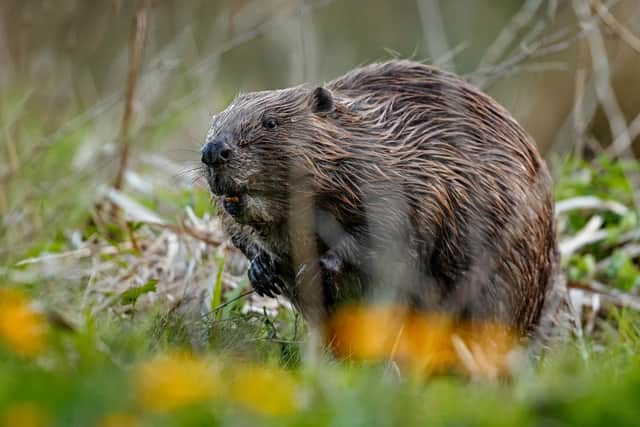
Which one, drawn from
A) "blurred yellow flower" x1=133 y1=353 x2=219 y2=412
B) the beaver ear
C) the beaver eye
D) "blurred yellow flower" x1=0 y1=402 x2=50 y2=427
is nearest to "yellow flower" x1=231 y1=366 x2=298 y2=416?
"blurred yellow flower" x1=133 y1=353 x2=219 y2=412

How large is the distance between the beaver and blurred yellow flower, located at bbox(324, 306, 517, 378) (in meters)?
0.04

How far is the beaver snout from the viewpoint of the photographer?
345 cm

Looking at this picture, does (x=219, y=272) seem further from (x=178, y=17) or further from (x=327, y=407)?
(x=178, y=17)

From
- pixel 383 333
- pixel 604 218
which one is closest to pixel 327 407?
pixel 383 333

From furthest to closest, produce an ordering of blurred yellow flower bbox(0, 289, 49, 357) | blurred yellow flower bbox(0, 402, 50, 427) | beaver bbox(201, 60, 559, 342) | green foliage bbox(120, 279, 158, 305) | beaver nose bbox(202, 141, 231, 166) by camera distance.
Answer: green foliage bbox(120, 279, 158, 305) < beaver bbox(201, 60, 559, 342) < beaver nose bbox(202, 141, 231, 166) < blurred yellow flower bbox(0, 289, 49, 357) < blurred yellow flower bbox(0, 402, 50, 427)

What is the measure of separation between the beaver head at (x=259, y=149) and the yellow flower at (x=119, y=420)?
172 cm

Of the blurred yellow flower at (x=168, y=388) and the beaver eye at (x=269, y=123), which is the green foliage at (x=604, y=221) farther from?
the blurred yellow flower at (x=168, y=388)

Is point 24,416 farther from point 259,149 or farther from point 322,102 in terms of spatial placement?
point 322,102

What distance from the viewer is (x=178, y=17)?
10.0 meters

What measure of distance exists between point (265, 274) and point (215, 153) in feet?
1.90

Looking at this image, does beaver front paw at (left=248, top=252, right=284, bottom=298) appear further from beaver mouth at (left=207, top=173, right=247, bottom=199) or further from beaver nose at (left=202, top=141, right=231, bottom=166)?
beaver nose at (left=202, top=141, right=231, bottom=166)

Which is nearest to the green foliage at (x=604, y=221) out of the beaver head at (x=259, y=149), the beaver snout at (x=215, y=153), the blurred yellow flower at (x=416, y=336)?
the blurred yellow flower at (x=416, y=336)

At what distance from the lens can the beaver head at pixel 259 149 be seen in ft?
11.5

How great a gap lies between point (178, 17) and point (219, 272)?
624 cm
